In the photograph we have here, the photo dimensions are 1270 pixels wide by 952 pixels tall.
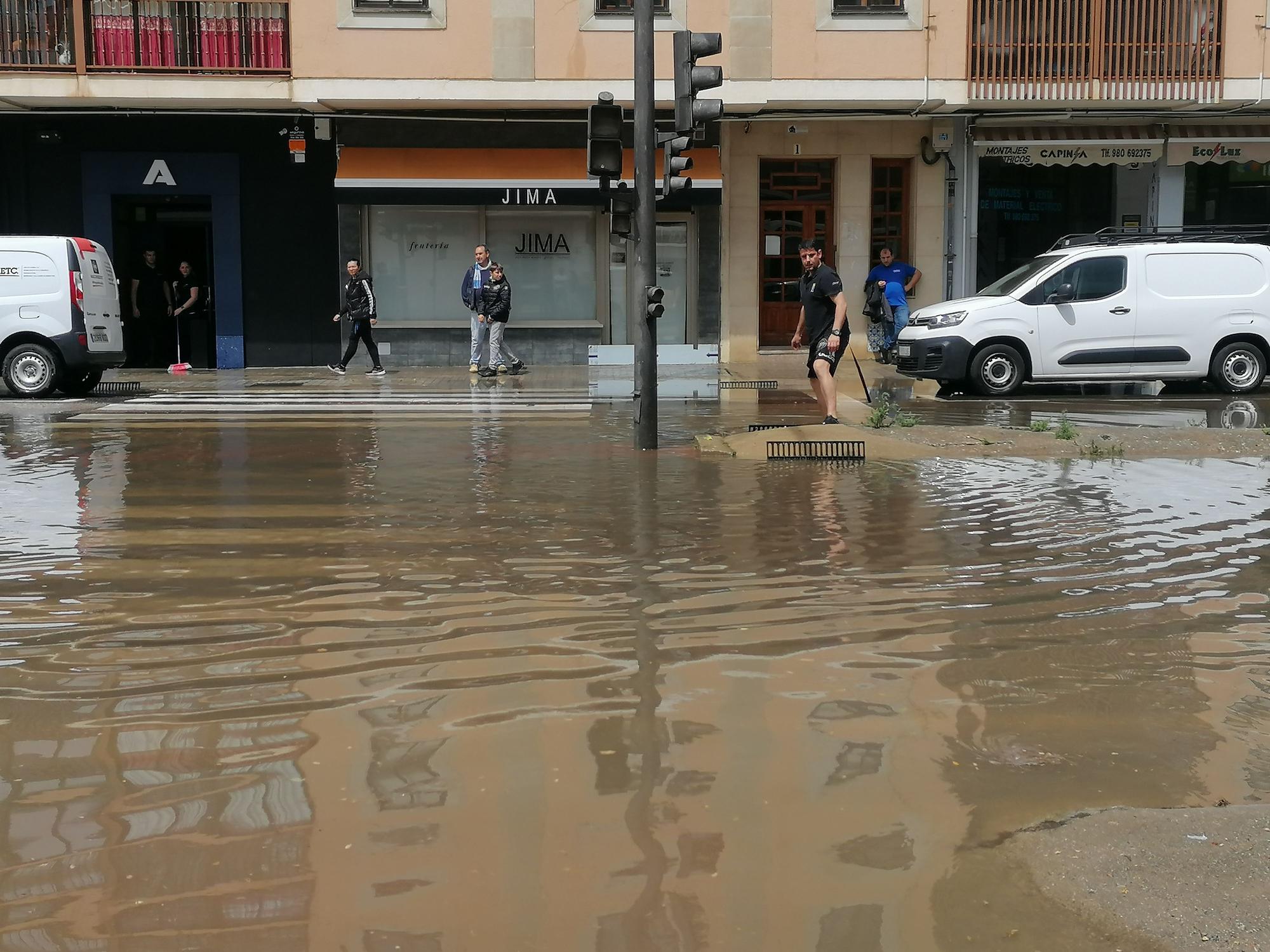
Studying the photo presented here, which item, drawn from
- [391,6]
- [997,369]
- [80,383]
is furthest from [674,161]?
[391,6]

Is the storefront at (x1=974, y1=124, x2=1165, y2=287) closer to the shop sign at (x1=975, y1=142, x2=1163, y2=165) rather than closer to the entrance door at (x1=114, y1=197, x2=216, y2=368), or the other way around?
the shop sign at (x1=975, y1=142, x2=1163, y2=165)

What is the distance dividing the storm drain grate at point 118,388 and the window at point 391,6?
22.2 feet

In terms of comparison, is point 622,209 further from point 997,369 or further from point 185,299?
point 185,299

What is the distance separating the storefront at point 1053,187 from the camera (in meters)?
24.5

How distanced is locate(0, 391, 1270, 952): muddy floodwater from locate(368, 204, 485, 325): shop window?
1538cm

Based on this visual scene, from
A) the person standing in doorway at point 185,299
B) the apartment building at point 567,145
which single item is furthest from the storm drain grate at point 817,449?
the person standing in doorway at point 185,299

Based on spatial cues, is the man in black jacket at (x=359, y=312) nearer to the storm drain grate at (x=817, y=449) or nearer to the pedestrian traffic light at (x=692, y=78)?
the pedestrian traffic light at (x=692, y=78)

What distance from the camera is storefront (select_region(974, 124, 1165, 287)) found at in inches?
964

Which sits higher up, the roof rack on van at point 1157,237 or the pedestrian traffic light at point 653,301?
the roof rack on van at point 1157,237

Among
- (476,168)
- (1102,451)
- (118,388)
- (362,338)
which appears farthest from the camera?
(476,168)

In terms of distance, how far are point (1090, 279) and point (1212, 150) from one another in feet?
26.4

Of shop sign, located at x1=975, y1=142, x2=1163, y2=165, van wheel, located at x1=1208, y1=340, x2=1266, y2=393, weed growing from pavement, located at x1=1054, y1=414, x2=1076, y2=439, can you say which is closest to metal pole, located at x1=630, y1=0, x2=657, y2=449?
weed growing from pavement, located at x1=1054, y1=414, x2=1076, y2=439

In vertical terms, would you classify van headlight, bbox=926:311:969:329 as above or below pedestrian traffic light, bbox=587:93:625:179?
below

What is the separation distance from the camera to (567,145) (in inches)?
958
